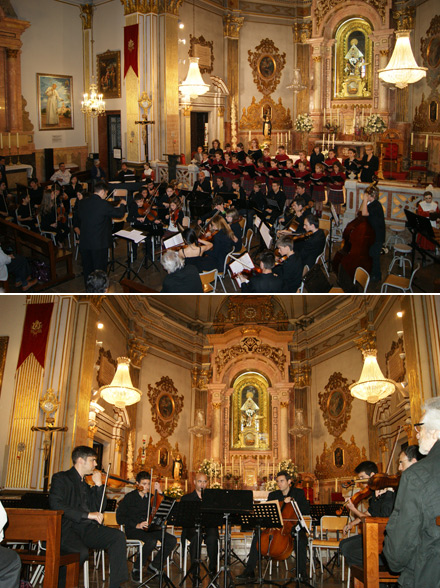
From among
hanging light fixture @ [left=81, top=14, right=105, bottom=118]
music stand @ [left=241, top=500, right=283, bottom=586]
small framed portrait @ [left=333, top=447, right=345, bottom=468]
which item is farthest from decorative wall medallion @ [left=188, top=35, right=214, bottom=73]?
music stand @ [left=241, top=500, right=283, bottom=586]

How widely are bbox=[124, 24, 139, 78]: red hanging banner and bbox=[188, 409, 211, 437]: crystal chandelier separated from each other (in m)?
10.2

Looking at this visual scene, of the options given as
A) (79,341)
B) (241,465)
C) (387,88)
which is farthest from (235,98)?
(79,341)

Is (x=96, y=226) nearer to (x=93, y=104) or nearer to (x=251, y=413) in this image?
(x=251, y=413)

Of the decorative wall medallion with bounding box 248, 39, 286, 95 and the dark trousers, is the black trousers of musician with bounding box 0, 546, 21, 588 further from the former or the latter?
the decorative wall medallion with bounding box 248, 39, 286, 95

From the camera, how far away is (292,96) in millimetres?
22266

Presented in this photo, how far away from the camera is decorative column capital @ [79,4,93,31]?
1860 cm

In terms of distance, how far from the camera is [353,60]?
20766mm

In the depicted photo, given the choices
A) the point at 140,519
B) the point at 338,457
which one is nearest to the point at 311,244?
the point at 140,519

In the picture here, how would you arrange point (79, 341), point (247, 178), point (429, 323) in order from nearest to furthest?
point (429, 323)
point (79, 341)
point (247, 178)

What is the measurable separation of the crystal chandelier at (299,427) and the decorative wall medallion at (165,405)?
2202 millimetres

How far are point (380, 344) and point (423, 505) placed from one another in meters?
6.95

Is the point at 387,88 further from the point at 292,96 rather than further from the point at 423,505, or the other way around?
the point at 423,505

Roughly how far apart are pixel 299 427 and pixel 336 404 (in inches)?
41.6

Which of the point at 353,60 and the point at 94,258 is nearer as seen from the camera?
the point at 94,258
